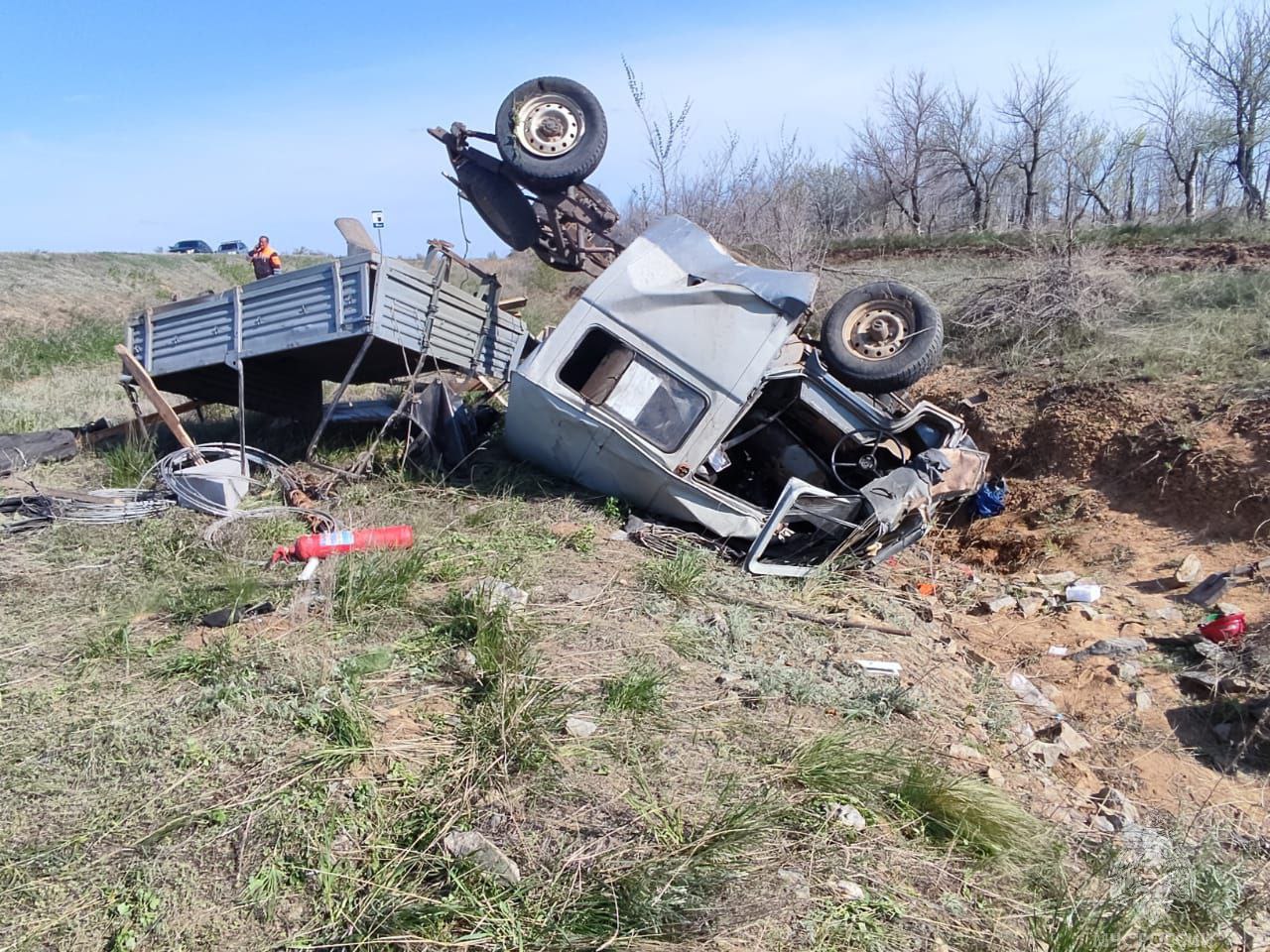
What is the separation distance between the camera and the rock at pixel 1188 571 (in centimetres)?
644

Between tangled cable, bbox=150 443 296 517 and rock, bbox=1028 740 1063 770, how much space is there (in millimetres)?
5202

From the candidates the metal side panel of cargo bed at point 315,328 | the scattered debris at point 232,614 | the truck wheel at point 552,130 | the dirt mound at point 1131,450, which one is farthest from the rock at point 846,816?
the truck wheel at point 552,130

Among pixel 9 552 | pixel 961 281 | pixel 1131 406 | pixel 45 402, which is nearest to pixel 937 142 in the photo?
pixel 961 281

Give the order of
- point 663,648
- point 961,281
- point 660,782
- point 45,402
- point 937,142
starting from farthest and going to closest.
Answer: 1. point 937,142
2. point 961,281
3. point 45,402
4. point 663,648
5. point 660,782

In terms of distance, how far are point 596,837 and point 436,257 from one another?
5699mm

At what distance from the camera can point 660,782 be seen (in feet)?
10.8

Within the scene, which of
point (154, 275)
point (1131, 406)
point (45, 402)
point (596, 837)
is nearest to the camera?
point (596, 837)

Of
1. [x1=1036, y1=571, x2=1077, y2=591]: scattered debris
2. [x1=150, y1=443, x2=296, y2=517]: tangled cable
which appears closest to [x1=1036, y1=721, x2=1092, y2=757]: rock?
[x1=1036, y1=571, x2=1077, y2=591]: scattered debris

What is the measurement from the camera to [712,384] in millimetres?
5836

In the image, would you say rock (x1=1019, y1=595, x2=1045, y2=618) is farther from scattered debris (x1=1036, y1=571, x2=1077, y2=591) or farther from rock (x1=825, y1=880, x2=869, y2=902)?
rock (x1=825, y1=880, x2=869, y2=902)

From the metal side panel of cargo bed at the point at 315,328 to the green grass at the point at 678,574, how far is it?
2.82 metres

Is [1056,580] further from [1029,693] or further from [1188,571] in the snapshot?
[1029,693]

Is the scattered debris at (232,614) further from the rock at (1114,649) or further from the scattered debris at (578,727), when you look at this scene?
the rock at (1114,649)

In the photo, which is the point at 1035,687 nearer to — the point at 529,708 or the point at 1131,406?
the point at 529,708
